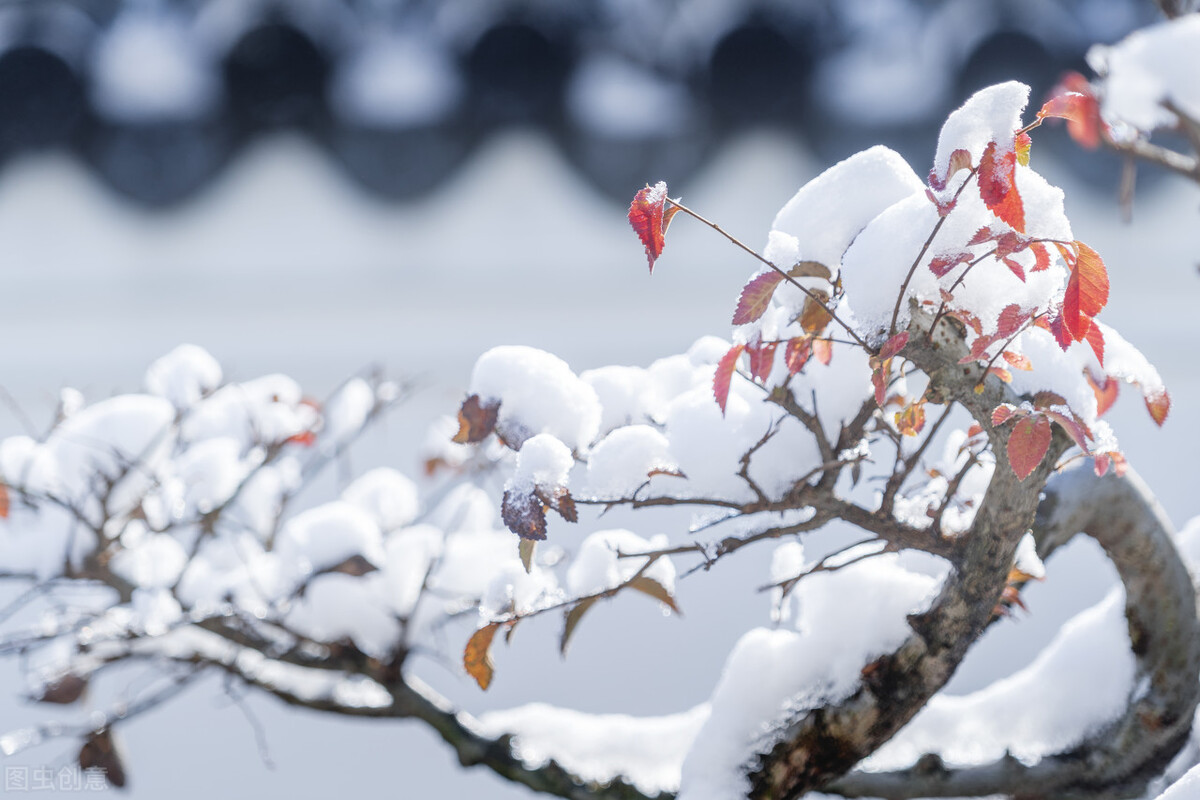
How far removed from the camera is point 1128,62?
1.17 ft

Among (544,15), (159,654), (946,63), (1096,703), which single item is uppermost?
(946,63)

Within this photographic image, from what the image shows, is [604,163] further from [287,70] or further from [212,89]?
[212,89]

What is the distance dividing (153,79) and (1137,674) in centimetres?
196

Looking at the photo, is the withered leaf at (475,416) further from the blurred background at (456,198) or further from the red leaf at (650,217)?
the blurred background at (456,198)

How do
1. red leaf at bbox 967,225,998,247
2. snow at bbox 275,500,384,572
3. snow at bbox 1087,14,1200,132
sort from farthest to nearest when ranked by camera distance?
snow at bbox 275,500,384,572, red leaf at bbox 967,225,998,247, snow at bbox 1087,14,1200,132

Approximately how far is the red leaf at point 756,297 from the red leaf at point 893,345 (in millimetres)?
70

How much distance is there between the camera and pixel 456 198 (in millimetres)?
1873

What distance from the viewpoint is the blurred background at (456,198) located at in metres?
1.75

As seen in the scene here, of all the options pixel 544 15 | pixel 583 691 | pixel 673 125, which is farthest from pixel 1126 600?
pixel 544 15

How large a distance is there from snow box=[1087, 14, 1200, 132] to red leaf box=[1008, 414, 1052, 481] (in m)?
0.18

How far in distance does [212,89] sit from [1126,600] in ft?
5.96

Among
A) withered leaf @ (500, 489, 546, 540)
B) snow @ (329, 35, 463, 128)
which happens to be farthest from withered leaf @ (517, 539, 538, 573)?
snow @ (329, 35, 463, 128)

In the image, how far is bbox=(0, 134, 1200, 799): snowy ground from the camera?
1.87m

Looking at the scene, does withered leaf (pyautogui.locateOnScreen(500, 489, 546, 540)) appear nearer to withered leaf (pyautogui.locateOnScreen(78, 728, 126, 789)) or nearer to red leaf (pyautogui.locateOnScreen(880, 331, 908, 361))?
red leaf (pyautogui.locateOnScreen(880, 331, 908, 361))
